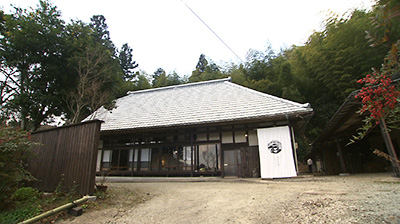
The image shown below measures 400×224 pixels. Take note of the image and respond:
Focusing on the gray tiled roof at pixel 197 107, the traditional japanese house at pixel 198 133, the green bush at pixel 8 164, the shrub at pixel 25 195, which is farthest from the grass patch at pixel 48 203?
the gray tiled roof at pixel 197 107

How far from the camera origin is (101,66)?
9.52 m

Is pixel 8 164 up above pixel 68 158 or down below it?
below

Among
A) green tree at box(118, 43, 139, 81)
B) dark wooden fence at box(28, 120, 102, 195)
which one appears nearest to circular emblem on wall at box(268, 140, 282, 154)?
dark wooden fence at box(28, 120, 102, 195)

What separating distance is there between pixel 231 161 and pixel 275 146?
215 cm

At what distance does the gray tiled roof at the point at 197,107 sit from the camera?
9.18m

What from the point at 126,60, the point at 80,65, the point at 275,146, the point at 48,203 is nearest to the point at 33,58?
the point at 80,65

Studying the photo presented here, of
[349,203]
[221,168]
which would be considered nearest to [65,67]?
[221,168]

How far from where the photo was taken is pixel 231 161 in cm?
962

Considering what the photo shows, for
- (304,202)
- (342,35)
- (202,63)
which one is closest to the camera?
(304,202)

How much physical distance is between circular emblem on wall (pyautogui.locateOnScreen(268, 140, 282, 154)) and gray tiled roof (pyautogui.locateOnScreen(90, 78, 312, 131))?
1.13 metres

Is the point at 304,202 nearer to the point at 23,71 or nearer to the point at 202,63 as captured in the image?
the point at 23,71

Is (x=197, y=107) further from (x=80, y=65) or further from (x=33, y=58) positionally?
(x=33, y=58)

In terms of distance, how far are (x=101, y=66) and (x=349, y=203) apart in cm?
992

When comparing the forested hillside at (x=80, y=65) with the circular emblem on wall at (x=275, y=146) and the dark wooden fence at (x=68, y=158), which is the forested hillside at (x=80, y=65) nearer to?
the dark wooden fence at (x=68, y=158)
